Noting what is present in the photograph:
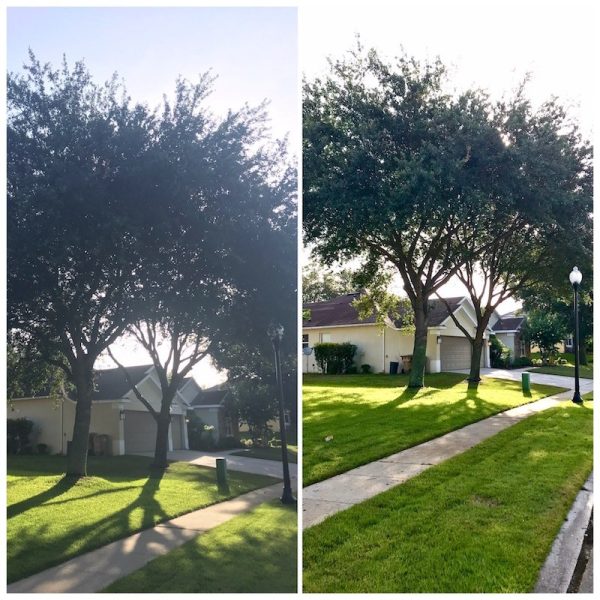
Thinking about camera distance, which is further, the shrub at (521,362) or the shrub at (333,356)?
the shrub at (521,362)

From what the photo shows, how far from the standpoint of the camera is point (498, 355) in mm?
12914

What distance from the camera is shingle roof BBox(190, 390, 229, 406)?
11.7 ft

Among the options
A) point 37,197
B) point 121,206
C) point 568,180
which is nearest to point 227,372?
point 121,206

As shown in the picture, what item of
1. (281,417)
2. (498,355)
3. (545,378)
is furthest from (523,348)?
(281,417)

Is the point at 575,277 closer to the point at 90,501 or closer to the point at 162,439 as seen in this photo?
the point at 162,439

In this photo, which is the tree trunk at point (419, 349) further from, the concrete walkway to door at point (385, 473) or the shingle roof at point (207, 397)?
the shingle roof at point (207, 397)

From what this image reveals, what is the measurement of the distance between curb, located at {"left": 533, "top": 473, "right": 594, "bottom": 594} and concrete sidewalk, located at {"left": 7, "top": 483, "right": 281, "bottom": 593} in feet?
5.79

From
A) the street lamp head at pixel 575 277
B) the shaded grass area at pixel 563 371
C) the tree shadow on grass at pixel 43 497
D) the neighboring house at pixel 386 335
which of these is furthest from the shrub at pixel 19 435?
the shaded grass area at pixel 563 371

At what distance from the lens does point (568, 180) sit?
26.0ft

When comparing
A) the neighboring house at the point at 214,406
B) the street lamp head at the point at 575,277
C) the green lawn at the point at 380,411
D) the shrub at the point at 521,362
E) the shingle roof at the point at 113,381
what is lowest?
the green lawn at the point at 380,411

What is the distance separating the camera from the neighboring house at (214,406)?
357cm

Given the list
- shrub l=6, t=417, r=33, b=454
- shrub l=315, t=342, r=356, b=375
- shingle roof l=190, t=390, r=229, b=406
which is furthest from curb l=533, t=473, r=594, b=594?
shrub l=315, t=342, r=356, b=375

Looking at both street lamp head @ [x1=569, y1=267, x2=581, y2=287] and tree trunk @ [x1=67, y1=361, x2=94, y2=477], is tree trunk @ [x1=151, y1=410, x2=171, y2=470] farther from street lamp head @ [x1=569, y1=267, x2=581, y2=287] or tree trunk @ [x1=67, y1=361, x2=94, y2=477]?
street lamp head @ [x1=569, y1=267, x2=581, y2=287]

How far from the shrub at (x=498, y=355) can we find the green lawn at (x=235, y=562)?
Result: 32.7 ft
